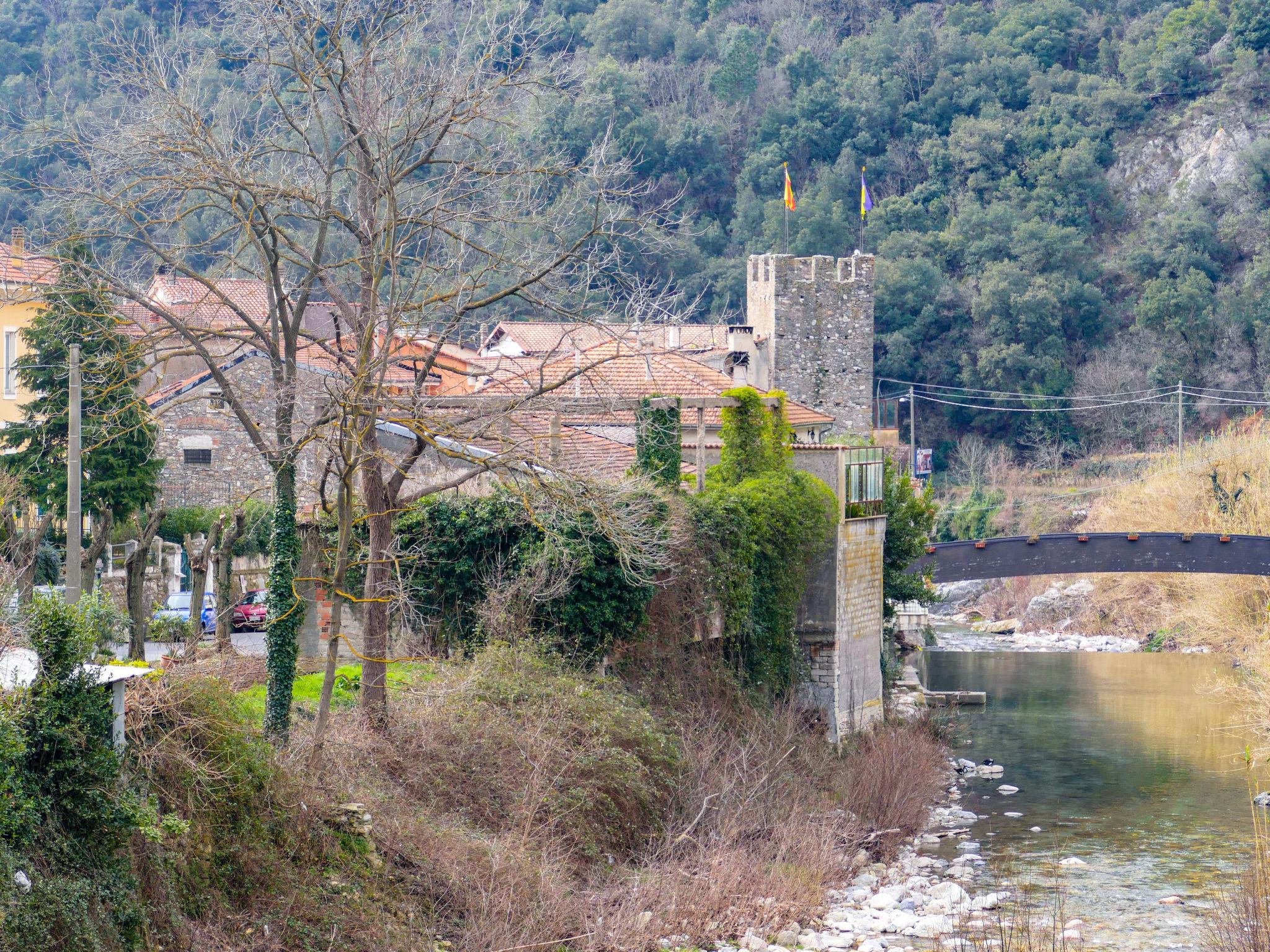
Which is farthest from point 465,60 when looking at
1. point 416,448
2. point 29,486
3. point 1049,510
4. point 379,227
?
point 1049,510

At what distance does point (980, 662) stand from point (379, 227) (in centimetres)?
2908

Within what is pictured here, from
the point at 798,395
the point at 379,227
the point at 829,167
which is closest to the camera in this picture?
the point at 379,227

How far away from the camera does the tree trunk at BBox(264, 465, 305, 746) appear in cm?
1213

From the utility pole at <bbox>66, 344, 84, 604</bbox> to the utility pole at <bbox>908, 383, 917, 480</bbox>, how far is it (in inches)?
1384

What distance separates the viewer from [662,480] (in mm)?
19016

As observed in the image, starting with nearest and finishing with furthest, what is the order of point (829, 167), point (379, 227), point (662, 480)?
point (379, 227), point (662, 480), point (829, 167)

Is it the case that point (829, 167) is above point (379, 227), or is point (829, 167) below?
above

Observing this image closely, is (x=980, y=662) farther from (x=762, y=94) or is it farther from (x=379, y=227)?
(x=762, y=94)

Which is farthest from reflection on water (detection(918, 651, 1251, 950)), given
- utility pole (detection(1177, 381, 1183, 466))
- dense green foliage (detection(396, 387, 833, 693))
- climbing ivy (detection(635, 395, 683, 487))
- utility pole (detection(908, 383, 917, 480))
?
utility pole (detection(908, 383, 917, 480))

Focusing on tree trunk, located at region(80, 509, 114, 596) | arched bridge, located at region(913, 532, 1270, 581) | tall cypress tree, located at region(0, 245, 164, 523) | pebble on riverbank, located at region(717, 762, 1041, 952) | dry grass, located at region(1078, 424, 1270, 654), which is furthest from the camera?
dry grass, located at region(1078, 424, 1270, 654)

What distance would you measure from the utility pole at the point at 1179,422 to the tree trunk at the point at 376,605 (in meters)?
32.5

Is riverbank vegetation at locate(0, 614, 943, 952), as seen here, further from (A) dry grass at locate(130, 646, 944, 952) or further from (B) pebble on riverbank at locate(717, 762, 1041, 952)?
(B) pebble on riverbank at locate(717, 762, 1041, 952)

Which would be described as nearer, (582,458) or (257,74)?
(257,74)

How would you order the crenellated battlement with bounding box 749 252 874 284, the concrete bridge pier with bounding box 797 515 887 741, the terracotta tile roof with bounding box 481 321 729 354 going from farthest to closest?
the crenellated battlement with bounding box 749 252 874 284 → the concrete bridge pier with bounding box 797 515 887 741 → the terracotta tile roof with bounding box 481 321 729 354
